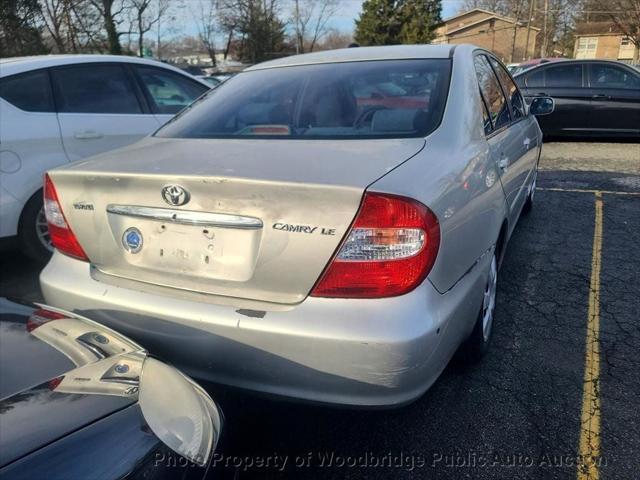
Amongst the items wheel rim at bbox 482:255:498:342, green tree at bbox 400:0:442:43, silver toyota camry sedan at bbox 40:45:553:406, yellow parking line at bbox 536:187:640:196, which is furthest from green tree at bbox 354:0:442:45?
silver toyota camry sedan at bbox 40:45:553:406

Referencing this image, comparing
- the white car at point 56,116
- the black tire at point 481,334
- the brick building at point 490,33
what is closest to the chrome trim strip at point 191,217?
the black tire at point 481,334

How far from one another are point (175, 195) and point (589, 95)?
9.65 m

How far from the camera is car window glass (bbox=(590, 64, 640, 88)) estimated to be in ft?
30.3

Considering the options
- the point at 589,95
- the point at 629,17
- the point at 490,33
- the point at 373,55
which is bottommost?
the point at 589,95

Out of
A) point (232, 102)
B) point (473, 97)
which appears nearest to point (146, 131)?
point (232, 102)

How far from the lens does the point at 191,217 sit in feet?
5.77

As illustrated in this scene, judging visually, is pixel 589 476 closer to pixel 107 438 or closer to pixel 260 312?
pixel 260 312

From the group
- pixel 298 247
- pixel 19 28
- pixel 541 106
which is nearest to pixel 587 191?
pixel 541 106

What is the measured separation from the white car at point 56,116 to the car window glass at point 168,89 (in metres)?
0.01

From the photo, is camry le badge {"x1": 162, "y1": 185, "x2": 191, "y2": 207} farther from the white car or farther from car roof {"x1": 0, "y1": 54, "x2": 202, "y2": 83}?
car roof {"x1": 0, "y1": 54, "x2": 202, "y2": 83}

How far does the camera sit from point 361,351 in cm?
161

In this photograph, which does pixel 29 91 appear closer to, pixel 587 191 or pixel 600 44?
pixel 587 191

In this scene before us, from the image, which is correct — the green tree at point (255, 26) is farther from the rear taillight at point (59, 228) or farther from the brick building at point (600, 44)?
the rear taillight at point (59, 228)

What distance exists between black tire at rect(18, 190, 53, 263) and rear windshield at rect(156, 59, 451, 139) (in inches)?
64.2
